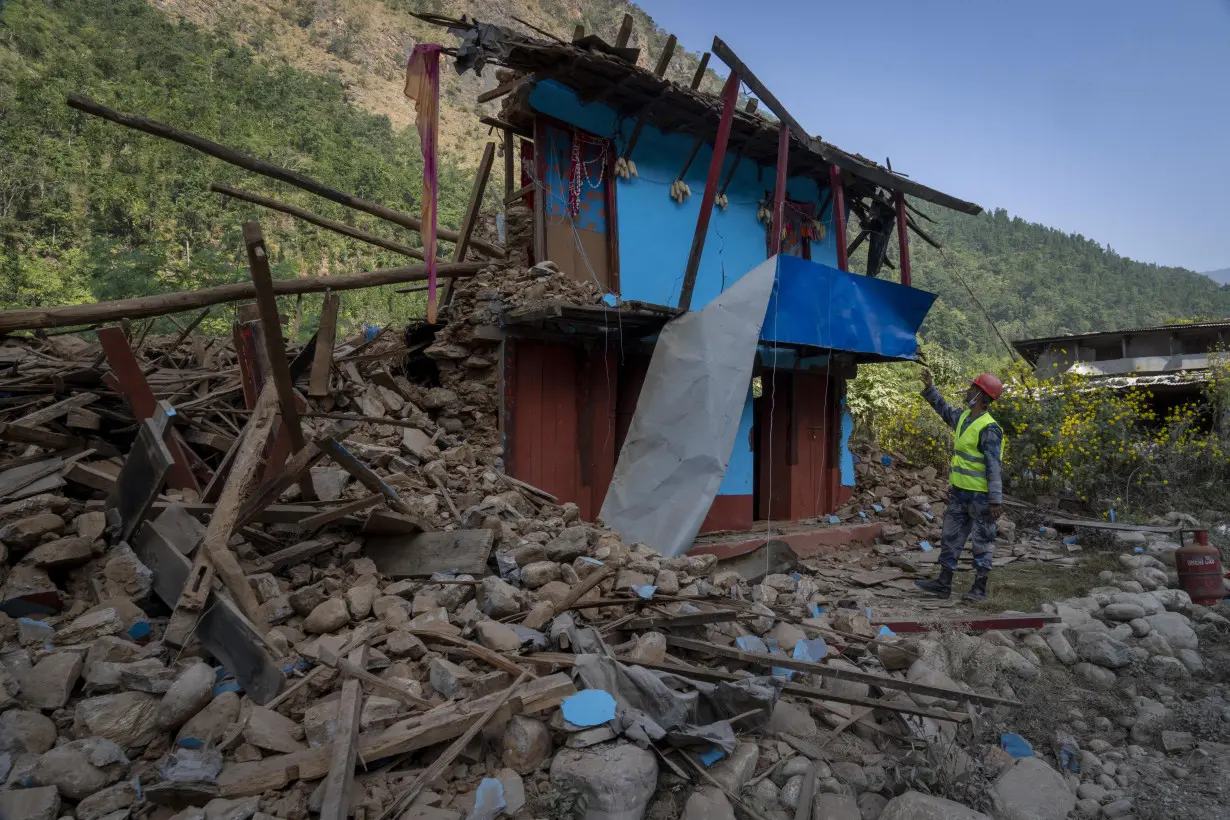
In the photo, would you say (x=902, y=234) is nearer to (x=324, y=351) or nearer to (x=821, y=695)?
(x=821, y=695)

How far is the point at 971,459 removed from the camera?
6344 mm

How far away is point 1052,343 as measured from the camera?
808 inches

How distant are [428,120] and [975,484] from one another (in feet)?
19.5

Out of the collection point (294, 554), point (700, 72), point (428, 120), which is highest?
point (700, 72)

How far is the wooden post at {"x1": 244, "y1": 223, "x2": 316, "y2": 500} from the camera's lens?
2.62 metres

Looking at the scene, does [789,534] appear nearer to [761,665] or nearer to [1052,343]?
[761,665]

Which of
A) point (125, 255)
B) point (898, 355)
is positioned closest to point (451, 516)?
point (898, 355)

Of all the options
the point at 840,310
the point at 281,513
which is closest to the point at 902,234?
the point at 840,310

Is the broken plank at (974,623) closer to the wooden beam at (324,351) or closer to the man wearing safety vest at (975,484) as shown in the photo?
the man wearing safety vest at (975,484)

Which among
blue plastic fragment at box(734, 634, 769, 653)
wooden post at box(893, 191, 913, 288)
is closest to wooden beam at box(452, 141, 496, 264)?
blue plastic fragment at box(734, 634, 769, 653)

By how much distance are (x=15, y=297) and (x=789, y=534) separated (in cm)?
1775

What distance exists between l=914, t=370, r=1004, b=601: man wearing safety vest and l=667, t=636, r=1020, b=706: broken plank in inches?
116

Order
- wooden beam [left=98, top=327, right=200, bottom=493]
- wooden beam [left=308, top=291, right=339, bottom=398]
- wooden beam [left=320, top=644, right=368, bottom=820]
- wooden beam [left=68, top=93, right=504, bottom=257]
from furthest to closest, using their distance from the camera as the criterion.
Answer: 1. wooden beam [left=98, top=327, right=200, bottom=493]
2. wooden beam [left=68, top=93, right=504, bottom=257]
3. wooden beam [left=308, top=291, right=339, bottom=398]
4. wooden beam [left=320, top=644, right=368, bottom=820]

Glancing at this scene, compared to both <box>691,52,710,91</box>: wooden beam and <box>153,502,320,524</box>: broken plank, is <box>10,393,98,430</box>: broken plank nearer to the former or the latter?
<box>153,502,320,524</box>: broken plank
